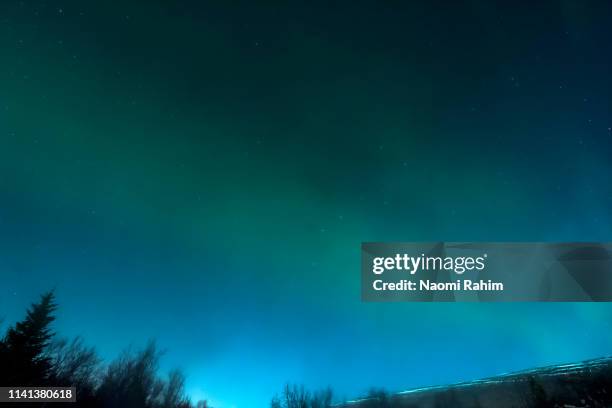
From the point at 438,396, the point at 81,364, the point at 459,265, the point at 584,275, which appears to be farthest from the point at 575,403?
the point at 81,364

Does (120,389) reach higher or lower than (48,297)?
lower

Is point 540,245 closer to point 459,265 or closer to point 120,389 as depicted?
point 459,265

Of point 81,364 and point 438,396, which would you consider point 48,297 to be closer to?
point 81,364

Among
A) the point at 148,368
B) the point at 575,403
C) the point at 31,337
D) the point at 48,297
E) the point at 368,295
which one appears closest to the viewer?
the point at 368,295

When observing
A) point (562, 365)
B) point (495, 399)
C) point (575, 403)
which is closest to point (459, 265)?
point (575, 403)

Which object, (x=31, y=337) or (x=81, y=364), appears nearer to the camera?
(x=31, y=337)

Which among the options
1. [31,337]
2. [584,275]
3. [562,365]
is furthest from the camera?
[562,365]

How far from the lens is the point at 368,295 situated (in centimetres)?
2178

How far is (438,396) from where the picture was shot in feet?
310

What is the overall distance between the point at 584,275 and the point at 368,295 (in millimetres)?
12389

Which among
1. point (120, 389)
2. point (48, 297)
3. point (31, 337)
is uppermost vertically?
point (48, 297)

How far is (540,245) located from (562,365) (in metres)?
105

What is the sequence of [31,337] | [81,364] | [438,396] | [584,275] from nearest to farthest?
[584,275] < [31,337] < [81,364] < [438,396]

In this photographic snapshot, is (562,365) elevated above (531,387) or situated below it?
above
